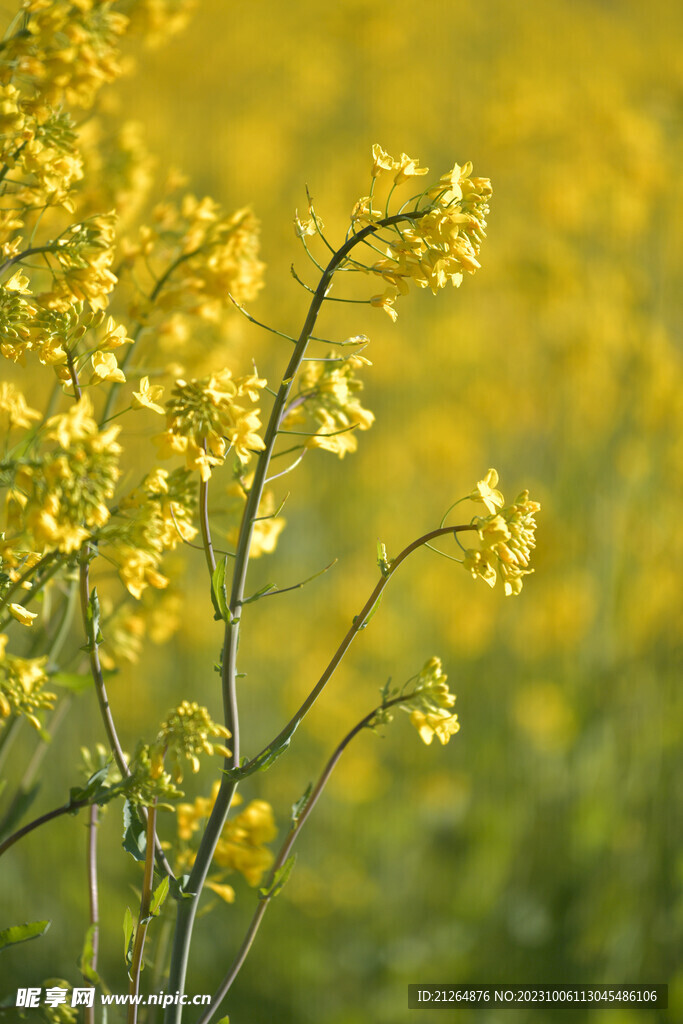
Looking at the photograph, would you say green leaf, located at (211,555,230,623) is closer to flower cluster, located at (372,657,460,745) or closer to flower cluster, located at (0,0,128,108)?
flower cluster, located at (372,657,460,745)

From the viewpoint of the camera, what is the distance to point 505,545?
43 cm

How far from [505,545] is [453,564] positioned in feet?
2.84

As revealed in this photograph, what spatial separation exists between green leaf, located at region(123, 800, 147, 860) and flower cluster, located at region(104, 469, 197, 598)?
5.1 inches

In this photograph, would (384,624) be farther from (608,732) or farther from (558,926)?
(558,926)

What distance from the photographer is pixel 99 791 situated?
46 centimetres

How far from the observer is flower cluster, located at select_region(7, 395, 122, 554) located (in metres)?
0.36

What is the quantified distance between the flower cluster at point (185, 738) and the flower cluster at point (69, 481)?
0.11m

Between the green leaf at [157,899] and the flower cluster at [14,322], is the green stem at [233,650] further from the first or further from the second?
the flower cluster at [14,322]

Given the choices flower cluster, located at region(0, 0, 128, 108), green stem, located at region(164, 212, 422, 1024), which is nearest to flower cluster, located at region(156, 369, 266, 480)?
green stem, located at region(164, 212, 422, 1024)

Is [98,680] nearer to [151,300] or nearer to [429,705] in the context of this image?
[429,705]

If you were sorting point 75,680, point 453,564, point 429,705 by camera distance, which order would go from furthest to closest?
point 453,564, point 75,680, point 429,705

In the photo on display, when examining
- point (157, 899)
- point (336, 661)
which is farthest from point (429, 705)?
point (157, 899)

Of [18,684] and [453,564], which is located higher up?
[453,564]

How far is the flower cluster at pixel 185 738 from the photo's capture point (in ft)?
1.39
